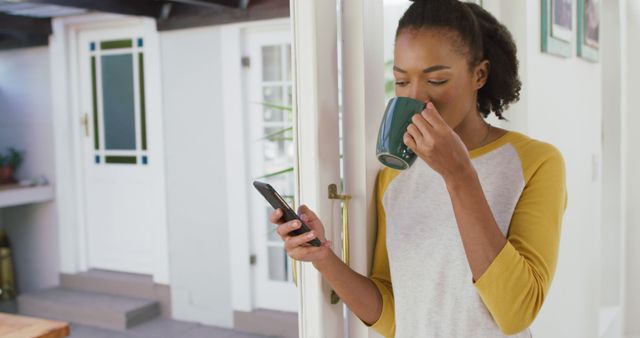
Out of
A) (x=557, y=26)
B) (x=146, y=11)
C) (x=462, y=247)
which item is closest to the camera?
(x=462, y=247)

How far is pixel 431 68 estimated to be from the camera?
0.79 meters

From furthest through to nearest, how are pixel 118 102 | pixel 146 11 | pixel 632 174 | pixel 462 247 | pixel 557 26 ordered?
pixel 118 102, pixel 146 11, pixel 632 174, pixel 557 26, pixel 462 247

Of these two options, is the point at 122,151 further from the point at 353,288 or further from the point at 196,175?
the point at 353,288

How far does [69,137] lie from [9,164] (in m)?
0.63

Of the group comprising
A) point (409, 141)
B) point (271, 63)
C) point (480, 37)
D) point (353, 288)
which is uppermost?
point (271, 63)

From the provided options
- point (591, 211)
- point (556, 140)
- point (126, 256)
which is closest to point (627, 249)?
point (591, 211)

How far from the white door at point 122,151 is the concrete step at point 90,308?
29 cm

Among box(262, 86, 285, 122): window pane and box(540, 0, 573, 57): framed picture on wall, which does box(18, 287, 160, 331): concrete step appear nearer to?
box(262, 86, 285, 122): window pane

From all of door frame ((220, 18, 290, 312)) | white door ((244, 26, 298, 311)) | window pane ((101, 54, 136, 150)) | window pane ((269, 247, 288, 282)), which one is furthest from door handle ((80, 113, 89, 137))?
window pane ((269, 247, 288, 282))

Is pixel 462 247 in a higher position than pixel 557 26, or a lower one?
lower

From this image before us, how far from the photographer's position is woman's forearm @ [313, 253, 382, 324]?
2.86ft

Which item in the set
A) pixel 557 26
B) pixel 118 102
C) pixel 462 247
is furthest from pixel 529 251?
pixel 118 102

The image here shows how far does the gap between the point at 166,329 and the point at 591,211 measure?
320 centimetres

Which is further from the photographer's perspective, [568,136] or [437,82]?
[568,136]
